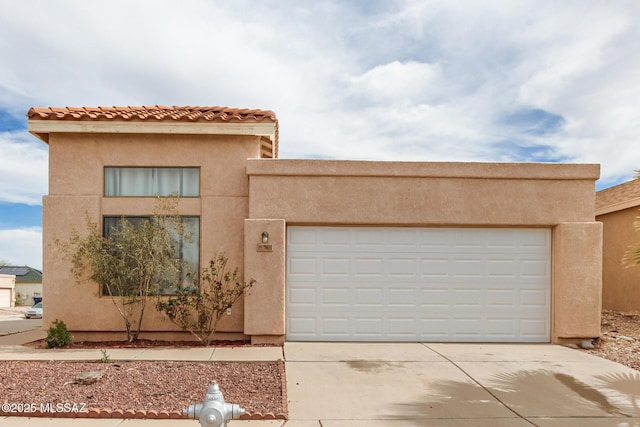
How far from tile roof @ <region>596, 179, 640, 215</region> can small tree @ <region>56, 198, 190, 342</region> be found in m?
12.7

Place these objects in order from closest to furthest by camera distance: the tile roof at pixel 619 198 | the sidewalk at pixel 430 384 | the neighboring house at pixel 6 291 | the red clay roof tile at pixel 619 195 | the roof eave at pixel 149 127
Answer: the sidewalk at pixel 430 384, the roof eave at pixel 149 127, the tile roof at pixel 619 198, the red clay roof tile at pixel 619 195, the neighboring house at pixel 6 291

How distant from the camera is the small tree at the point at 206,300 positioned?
917cm

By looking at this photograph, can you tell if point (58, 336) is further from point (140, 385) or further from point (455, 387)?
point (455, 387)

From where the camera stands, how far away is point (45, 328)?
9.61 meters

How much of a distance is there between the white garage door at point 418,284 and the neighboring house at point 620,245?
6243mm

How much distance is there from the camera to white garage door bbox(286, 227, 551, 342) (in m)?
9.56

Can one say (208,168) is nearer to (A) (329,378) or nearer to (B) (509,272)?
(A) (329,378)

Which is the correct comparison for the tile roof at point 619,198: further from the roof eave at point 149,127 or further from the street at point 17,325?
the street at point 17,325

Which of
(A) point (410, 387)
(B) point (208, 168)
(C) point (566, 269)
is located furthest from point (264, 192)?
(C) point (566, 269)

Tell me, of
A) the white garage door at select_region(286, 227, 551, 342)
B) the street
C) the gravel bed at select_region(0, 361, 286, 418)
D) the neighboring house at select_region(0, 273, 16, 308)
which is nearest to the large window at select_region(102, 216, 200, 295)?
the white garage door at select_region(286, 227, 551, 342)

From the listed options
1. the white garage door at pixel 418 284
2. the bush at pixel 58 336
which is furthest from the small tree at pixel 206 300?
the bush at pixel 58 336

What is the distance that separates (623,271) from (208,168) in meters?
12.5

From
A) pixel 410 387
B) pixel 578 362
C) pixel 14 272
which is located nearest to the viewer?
pixel 410 387

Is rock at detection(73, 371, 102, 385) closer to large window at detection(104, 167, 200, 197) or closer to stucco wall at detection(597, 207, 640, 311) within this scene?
large window at detection(104, 167, 200, 197)
